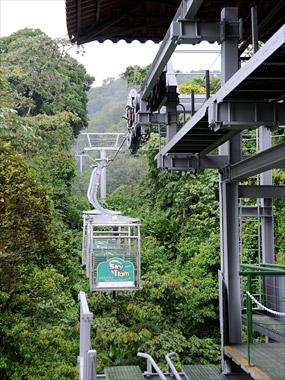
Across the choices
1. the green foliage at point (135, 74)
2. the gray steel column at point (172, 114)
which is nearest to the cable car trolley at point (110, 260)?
the gray steel column at point (172, 114)

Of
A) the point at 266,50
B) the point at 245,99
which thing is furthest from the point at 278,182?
the point at 266,50

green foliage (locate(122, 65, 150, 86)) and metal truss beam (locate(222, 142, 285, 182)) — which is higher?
green foliage (locate(122, 65, 150, 86))

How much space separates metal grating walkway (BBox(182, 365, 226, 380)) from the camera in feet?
22.1

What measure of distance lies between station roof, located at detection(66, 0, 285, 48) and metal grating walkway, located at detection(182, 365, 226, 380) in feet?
16.4

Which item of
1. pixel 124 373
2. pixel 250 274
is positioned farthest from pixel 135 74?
pixel 124 373

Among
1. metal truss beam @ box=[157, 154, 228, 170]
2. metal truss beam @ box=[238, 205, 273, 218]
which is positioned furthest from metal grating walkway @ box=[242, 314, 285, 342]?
metal truss beam @ box=[157, 154, 228, 170]

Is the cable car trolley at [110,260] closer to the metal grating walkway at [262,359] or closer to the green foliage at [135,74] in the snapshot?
the metal grating walkway at [262,359]

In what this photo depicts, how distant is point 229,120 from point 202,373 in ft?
11.9

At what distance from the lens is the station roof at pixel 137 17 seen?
8.45m

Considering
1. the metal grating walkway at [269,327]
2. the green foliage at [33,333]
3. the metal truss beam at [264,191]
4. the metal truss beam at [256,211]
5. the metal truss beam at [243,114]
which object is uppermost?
the metal truss beam at [243,114]

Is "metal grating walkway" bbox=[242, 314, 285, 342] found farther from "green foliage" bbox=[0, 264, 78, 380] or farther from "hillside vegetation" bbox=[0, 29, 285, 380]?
"green foliage" bbox=[0, 264, 78, 380]

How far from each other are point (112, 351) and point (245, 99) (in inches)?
366

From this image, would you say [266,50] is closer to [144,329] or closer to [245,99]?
[245,99]

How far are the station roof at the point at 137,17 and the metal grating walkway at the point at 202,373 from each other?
16.4 ft
